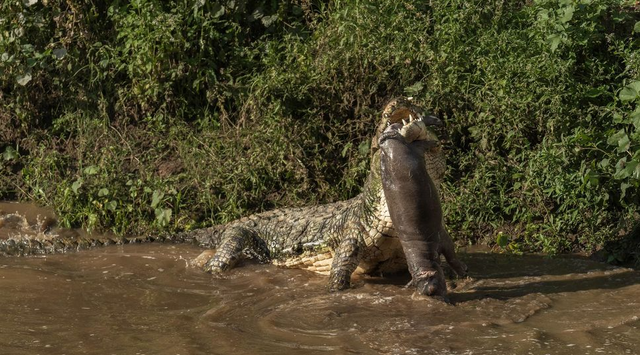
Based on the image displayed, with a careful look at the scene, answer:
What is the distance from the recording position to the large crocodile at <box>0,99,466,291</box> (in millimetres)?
6504

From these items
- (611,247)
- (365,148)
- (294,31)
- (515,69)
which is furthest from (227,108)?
(611,247)

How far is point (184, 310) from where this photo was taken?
637 centimetres

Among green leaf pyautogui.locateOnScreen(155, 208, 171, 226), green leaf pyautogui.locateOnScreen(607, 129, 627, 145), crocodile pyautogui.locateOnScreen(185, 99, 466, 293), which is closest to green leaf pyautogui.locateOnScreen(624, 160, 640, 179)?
green leaf pyautogui.locateOnScreen(607, 129, 627, 145)

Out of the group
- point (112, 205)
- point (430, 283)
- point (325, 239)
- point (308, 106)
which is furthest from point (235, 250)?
point (430, 283)

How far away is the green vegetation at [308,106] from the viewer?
7.73 m

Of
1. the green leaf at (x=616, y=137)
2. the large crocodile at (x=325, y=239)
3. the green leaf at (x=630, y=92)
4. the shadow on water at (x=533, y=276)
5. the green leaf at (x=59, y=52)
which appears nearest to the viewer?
the shadow on water at (x=533, y=276)

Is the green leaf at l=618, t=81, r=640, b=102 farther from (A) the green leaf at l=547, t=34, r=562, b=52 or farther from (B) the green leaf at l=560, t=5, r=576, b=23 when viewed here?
(B) the green leaf at l=560, t=5, r=576, b=23

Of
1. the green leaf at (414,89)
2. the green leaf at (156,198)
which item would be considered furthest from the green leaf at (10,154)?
the green leaf at (414,89)

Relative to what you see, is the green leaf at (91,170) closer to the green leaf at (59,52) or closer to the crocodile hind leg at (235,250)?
the green leaf at (59,52)

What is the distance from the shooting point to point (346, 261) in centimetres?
670

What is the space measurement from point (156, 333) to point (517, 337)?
2183 mm

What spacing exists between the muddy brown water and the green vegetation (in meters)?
0.71

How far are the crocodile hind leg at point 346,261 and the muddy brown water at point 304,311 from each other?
103 mm

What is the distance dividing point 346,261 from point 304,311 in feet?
2.34
